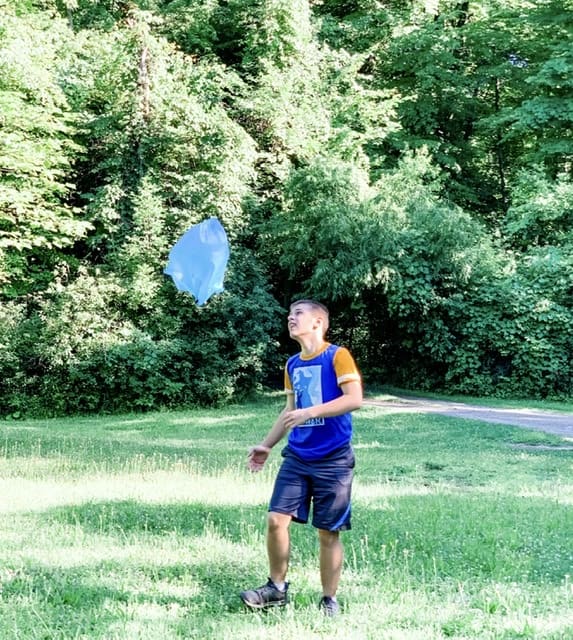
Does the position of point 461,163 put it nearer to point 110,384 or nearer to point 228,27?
point 228,27

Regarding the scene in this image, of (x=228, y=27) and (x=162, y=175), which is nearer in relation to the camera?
(x=162, y=175)

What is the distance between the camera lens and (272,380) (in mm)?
20344

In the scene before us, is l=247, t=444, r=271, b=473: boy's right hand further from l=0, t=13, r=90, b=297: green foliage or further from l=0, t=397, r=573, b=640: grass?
l=0, t=13, r=90, b=297: green foliage

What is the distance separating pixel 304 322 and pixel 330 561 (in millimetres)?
1328

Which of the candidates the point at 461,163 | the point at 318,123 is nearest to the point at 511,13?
the point at 461,163

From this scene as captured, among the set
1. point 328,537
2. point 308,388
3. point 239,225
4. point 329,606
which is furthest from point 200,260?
point 329,606

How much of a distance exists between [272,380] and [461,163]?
1335 cm

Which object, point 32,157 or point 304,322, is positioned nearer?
point 304,322

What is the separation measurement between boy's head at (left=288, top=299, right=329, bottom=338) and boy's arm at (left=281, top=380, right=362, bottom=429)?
1.49 ft

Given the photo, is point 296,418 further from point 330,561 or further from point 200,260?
point 200,260

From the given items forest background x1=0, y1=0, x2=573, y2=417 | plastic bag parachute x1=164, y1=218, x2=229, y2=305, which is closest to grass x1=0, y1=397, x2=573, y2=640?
plastic bag parachute x1=164, y1=218, x2=229, y2=305

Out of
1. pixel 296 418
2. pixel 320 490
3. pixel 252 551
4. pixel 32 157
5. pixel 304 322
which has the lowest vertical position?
pixel 252 551

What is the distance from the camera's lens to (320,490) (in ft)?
12.3

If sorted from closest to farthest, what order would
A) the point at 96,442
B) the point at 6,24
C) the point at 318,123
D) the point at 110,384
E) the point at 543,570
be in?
the point at 543,570, the point at 96,442, the point at 110,384, the point at 6,24, the point at 318,123
